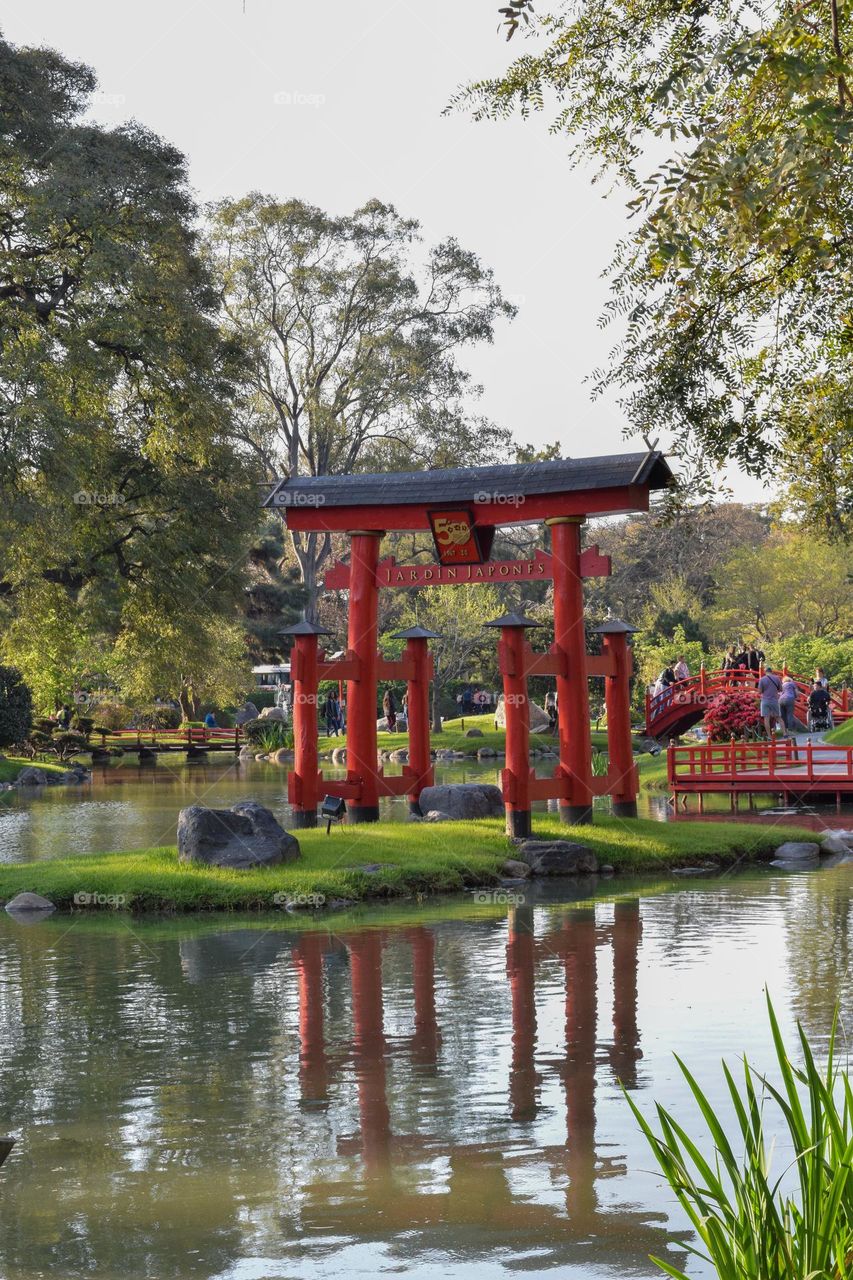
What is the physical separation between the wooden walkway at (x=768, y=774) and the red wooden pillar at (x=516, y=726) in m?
8.68

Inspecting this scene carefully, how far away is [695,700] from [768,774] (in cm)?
948

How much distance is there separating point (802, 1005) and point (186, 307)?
20.0 m

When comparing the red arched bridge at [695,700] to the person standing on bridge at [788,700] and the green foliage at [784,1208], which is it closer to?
the person standing on bridge at [788,700]

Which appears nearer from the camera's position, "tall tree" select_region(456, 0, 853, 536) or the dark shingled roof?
"tall tree" select_region(456, 0, 853, 536)

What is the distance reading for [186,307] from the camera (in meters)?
26.7

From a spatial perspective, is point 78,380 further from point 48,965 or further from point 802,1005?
point 802,1005

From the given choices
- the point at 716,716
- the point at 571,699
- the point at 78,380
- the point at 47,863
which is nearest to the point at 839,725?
the point at 716,716

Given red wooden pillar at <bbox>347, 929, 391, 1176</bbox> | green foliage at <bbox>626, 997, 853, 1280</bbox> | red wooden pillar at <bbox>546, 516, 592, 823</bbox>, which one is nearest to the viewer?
green foliage at <bbox>626, 997, 853, 1280</bbox>

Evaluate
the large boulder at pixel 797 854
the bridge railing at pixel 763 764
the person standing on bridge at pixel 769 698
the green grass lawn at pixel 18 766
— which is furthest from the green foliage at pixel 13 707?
the large boulder at pixel 797 854

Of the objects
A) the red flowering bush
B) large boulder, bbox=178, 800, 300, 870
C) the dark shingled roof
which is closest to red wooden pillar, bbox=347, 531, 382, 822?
the dark shingled roof

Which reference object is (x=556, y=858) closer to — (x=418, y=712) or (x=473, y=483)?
(x=418, y=712)

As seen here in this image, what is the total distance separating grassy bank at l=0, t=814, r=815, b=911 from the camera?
1583 centimetres

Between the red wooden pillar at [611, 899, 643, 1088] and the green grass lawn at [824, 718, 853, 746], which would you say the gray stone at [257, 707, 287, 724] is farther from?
the red wooden pillar at [611, 899, 643, 1088]

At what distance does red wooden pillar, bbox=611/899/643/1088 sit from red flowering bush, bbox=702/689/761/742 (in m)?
17.7
